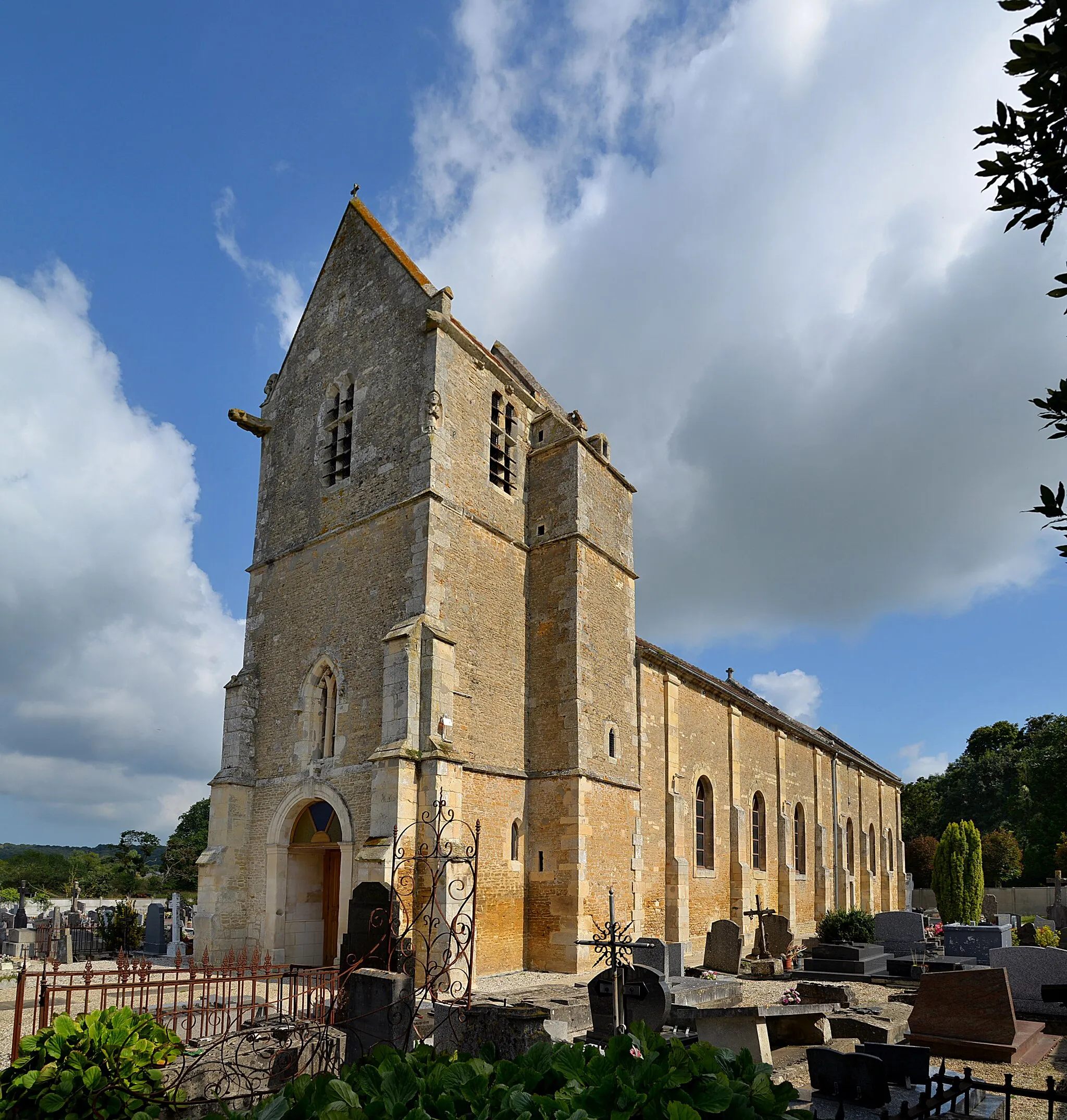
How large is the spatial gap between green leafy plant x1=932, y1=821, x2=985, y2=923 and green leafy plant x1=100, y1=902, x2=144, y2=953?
24.9m

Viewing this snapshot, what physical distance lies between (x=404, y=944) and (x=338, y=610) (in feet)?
30.8

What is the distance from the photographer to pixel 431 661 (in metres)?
16.7

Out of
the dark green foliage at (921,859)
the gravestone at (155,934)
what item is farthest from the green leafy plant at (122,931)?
the dark green foliage at (921,859)

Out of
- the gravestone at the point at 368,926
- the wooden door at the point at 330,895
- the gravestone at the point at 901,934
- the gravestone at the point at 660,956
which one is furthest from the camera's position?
the gravestone at the point at 901,934

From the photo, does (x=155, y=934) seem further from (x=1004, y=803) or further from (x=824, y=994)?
(x=1004, y=803)

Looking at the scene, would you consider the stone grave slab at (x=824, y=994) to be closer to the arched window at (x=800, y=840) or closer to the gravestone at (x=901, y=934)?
the gravestone at (x=901, y=934)

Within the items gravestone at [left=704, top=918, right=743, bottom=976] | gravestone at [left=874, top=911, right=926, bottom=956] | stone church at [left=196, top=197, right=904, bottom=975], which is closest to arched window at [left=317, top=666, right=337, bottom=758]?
stone church at [left=196, top=197, right=904, bottom=975]

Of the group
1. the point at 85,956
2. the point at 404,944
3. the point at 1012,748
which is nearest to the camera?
the point at 404,944

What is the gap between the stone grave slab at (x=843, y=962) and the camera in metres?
20.7

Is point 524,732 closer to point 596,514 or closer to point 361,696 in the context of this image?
point 361,696

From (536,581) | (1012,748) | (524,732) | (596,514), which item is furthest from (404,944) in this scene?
(1012,748)

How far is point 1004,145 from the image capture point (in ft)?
14.9

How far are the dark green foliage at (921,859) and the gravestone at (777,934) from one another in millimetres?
33682

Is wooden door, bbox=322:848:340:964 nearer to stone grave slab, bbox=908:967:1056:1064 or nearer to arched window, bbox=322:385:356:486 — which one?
arched window, bbox=322:385:356:486
